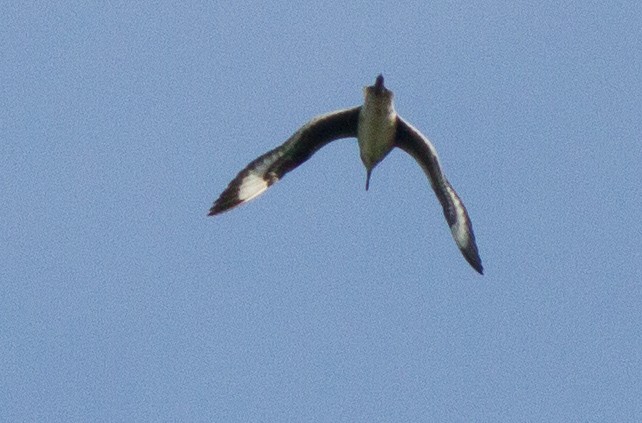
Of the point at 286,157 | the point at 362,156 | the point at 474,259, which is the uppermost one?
the point at 286,157

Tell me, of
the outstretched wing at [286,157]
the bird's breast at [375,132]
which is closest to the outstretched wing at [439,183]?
the bird's breast at [375,132]

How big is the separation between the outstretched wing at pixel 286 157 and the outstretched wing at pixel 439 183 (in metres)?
0.56

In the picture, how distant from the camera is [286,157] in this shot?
17.4 m

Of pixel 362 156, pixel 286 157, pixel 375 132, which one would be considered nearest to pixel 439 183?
pixel 362 156

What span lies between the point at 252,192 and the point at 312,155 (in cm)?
77

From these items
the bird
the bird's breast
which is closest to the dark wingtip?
the bird

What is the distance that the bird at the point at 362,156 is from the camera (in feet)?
55.0

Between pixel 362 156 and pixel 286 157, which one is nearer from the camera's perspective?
pixel 362 156

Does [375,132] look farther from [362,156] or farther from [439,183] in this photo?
[439,183]

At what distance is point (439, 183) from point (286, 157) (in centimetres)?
169

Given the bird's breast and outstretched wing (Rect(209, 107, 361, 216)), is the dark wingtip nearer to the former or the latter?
the bird's breast

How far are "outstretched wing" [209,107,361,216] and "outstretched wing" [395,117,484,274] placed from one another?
1.84 ft

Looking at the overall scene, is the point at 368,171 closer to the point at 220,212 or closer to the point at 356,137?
the point at 356,137

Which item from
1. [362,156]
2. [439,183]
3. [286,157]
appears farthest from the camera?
[286,157]
